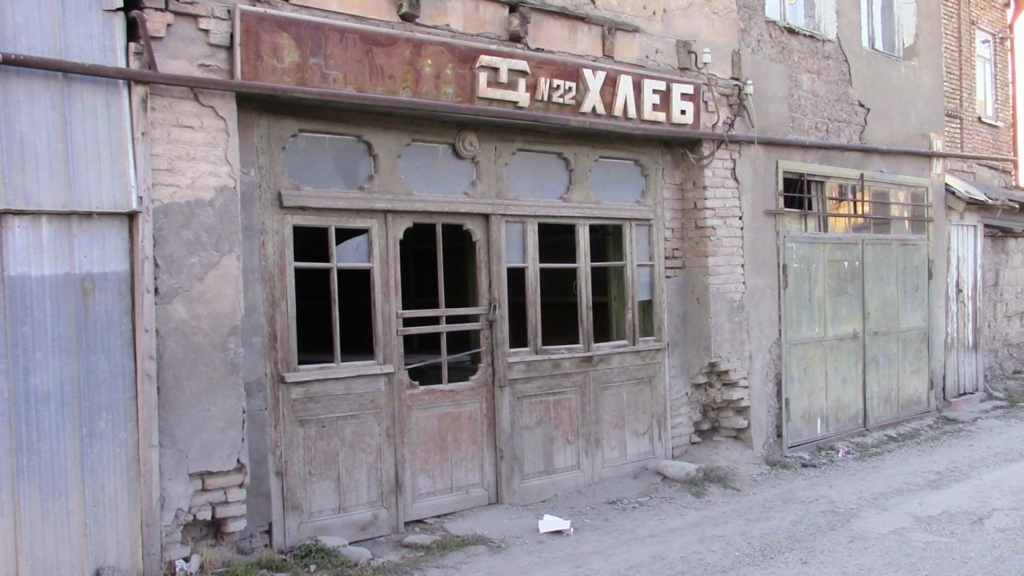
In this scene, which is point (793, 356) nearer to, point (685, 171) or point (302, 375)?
point (685, 171)

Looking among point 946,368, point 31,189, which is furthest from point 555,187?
point 946,368

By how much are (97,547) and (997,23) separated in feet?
45.1

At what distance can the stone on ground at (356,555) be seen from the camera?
498cm

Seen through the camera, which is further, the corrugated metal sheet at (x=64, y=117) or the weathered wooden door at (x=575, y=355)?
the weathered wooden door at (x=575, y=355)

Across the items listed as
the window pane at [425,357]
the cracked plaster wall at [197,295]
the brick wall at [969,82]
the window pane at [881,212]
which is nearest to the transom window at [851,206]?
the window pane at [881,212]

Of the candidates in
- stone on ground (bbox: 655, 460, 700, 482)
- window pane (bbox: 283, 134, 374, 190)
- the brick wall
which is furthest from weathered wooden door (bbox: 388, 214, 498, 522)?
the brick wall

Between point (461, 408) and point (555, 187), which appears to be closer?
point (461, 408)

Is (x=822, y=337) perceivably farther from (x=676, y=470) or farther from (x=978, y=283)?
(x=978, y=283)

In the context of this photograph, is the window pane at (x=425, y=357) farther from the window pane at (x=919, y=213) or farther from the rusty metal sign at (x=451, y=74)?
the window pane at (x=919, y=213)

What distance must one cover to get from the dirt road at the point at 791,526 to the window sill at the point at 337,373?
1.18 metres

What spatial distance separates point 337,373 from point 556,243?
2.09 metres

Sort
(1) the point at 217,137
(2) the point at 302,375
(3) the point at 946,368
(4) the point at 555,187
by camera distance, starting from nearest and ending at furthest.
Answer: (1) the point at 217,137 < (2) the point at 302,375 < (4) the point at 555,187 < (3) the point at 946,368

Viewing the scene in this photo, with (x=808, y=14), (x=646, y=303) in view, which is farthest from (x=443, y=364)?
(x=808, y=14)

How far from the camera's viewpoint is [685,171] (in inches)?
289
